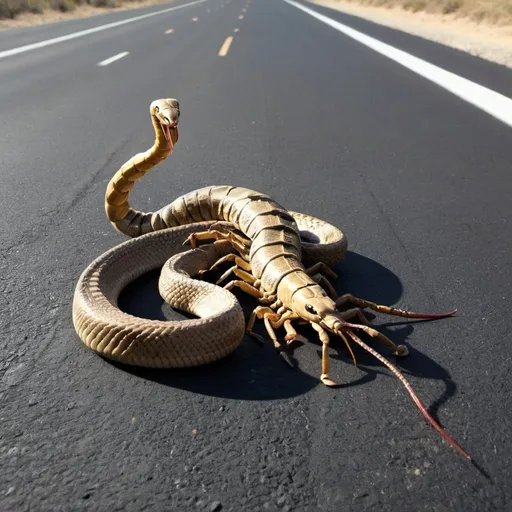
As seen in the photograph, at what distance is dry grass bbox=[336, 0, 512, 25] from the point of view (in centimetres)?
2777

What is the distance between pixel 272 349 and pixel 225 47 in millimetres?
19198

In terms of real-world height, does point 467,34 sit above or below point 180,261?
below

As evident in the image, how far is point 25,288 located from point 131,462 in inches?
78.8

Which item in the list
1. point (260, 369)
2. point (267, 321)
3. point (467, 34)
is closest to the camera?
point (260, 369)

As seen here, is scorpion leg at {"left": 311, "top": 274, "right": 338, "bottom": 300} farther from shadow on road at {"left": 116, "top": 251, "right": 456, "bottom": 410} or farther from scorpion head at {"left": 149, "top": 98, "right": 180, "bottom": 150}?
scorpion head at {"left": 149, "top": 98, "right": 180, "bottom": 150}

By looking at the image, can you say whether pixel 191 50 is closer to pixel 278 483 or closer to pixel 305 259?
pixel 305 259

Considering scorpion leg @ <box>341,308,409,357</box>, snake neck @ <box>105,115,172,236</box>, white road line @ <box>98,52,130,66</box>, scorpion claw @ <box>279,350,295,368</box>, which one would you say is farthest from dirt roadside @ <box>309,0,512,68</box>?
scorpion claw @ <box>279,350,295,368</box>

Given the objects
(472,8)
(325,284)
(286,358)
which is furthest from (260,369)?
(472,8)

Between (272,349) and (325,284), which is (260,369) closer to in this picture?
(272,349)

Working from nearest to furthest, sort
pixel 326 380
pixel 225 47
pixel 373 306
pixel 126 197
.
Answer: pixel 326 380 < pixel 373 306 < pixel 126 197 < pixel 225 47

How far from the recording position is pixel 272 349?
3746 millimetres

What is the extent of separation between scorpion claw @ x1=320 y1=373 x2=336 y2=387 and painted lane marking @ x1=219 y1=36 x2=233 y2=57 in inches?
671

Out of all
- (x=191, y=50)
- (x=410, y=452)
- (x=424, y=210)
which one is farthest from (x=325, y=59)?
(x=410, y=452)

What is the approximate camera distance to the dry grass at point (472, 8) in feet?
91.1
